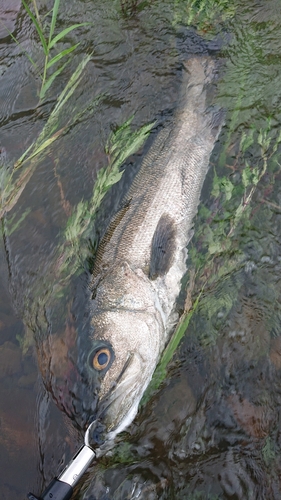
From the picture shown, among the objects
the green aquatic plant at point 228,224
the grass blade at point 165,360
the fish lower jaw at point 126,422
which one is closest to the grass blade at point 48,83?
the green aquatic plant at point 228,224

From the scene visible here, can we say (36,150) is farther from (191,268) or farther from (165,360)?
(165,360)

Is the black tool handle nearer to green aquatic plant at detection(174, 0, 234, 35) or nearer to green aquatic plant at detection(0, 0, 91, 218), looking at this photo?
green aquatic plant at detection(0, 0, 91, 218)

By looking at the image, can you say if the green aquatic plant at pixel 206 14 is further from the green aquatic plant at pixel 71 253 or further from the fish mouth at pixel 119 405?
the fish mouth at pixel 119 405

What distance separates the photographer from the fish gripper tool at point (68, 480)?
2.39 meters

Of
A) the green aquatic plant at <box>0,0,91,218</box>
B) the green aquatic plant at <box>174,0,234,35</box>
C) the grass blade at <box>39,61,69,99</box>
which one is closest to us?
the green aquatic plant at <box>0,0,91,218</box>

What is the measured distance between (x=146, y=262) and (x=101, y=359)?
35.0 inches

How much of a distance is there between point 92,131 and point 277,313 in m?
2.71

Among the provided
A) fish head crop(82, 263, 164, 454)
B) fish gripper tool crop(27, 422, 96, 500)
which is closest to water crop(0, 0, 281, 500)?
fish head crop(82, 263, 164, 454)

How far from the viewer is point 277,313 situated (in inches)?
136

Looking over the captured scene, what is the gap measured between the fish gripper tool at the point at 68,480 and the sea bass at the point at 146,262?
180 mm

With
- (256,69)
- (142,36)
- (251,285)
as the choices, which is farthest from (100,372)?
(142,36)

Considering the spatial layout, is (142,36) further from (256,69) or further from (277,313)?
(277,313)

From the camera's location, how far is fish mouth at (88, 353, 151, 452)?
279cm

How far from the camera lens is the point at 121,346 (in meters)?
3.07
